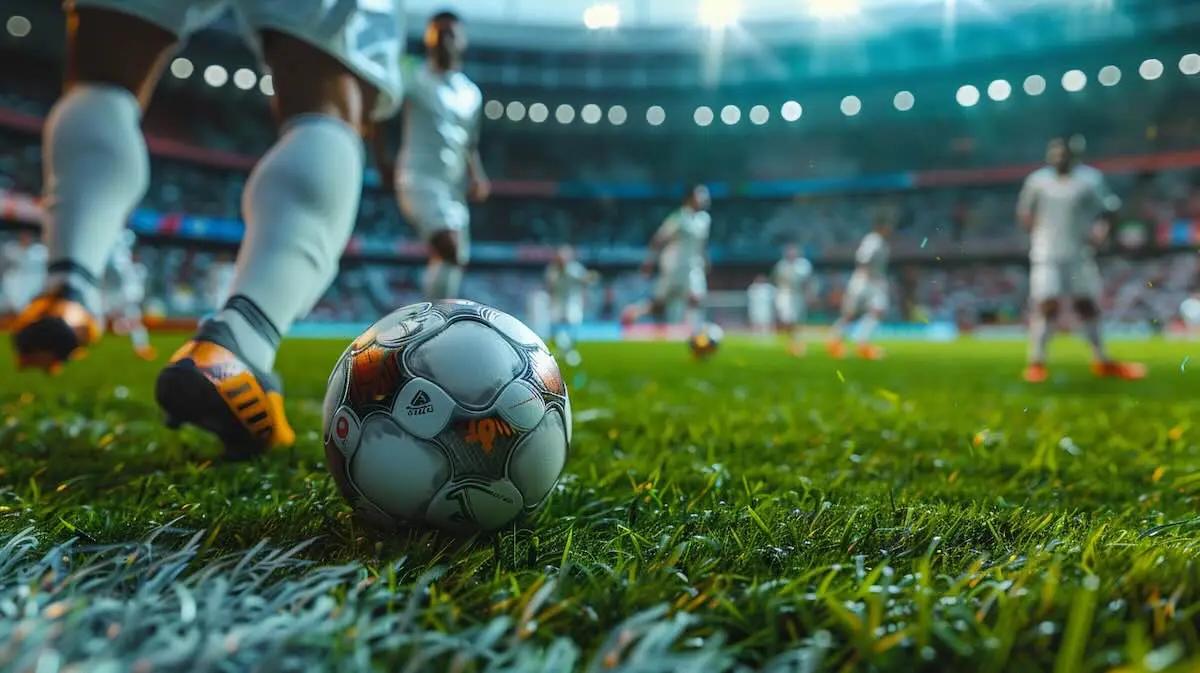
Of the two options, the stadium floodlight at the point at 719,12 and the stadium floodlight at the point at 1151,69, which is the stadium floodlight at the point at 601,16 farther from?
the stadium floodlight at the point at 1151,69

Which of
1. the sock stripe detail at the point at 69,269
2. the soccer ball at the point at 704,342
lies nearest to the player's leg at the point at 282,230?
the sock stripe detail at the point at 69,269

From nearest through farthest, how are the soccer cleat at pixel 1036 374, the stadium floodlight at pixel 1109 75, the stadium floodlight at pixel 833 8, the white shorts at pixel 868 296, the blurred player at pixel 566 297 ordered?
the soccer cleat at pixel 1036 374 → the white shorts at pixel 868 296 → the blurred player at pixel 566 297 → the stadium floodlight at pixel 833 8 → the stadium floodlight at pixel 1109 75

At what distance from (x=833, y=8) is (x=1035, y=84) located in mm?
10042

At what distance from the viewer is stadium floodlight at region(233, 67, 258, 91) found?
32.0 m

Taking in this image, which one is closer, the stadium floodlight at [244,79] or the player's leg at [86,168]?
the player's leg at [86,168]

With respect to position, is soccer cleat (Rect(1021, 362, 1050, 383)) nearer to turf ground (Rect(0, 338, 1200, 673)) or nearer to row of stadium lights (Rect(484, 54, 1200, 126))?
turf ground (Rect(0, 338, 1200, 673))

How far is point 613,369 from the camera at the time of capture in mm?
7539

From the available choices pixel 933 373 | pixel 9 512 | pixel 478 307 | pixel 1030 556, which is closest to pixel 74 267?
pixel 9 512

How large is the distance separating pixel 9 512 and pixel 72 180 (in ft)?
3.52

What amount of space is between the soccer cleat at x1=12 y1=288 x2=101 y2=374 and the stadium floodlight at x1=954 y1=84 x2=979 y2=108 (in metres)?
39.1

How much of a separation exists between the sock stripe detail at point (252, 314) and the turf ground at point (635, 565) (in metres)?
0.35

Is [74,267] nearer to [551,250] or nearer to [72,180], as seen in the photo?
[72,180]

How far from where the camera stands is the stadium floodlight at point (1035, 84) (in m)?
33.8

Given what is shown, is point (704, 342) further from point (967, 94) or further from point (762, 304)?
point (967, 94)
